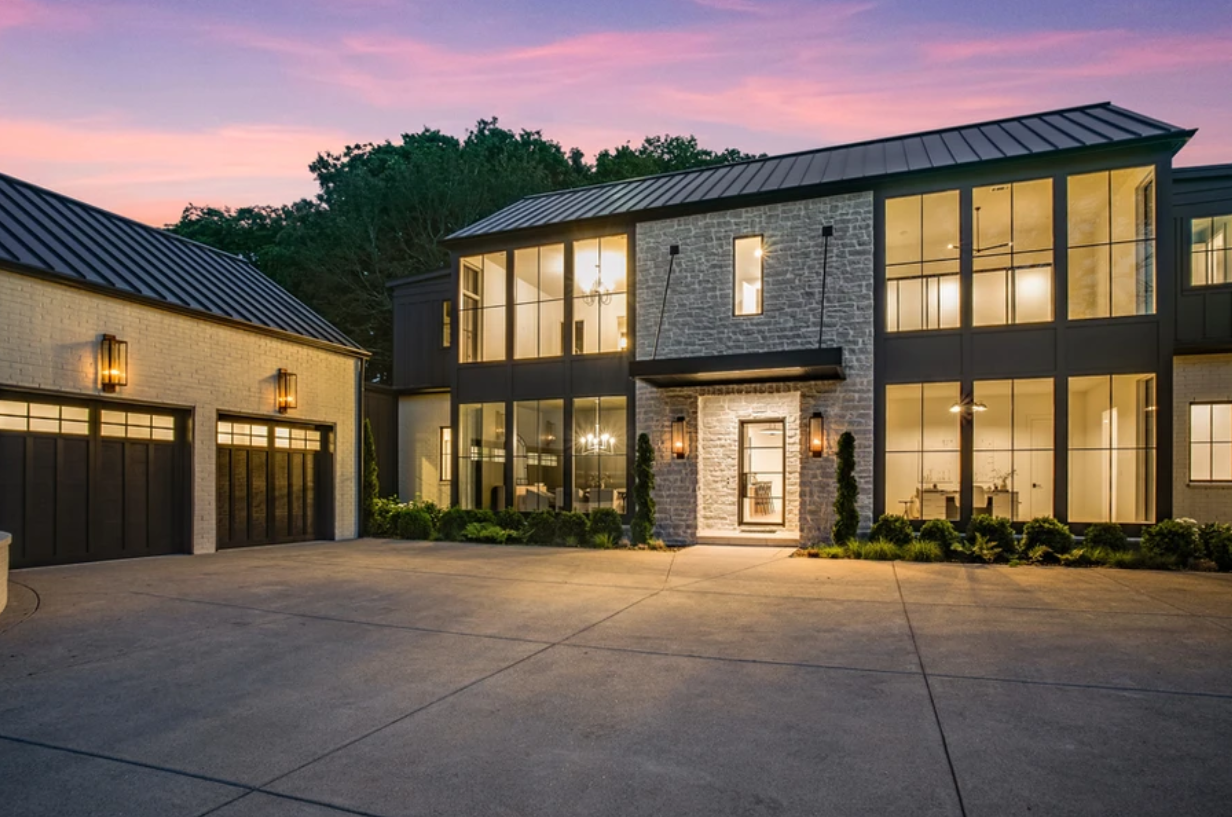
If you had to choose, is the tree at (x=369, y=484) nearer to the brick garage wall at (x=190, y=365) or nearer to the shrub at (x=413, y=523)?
the brick garage wall at (x=190, y=365)

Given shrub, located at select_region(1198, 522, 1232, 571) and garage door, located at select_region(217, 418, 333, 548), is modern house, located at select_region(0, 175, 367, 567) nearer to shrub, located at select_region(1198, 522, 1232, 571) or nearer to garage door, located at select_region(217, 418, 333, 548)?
garage door, located at select_region(217, 418, 333, 548)

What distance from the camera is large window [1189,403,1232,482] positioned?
1273cm

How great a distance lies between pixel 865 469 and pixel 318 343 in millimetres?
11122

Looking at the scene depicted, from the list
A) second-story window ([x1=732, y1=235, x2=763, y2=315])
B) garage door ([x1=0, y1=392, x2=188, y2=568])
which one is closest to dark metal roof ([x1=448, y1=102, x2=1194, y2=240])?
second-story window ([x1=732, y1=235, x2=763, y2=315])

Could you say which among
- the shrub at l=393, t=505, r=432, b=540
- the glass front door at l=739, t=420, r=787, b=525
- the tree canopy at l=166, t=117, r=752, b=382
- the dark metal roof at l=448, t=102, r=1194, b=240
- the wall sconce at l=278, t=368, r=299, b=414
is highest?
the tree canopy at l=166, t=117, r=752, b=382

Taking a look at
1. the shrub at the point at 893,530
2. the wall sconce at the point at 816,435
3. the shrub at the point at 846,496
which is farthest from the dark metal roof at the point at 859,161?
the shrub at the point at 893,530

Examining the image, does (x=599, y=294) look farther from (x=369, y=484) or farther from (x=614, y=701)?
(x=614, y=701)

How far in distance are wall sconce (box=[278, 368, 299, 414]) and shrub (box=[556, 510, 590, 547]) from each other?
18.9 ft

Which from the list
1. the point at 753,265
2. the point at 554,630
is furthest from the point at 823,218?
the point at 554,630

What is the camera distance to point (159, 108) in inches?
563

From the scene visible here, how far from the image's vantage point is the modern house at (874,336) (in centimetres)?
1209

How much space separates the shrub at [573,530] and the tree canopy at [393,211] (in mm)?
15614

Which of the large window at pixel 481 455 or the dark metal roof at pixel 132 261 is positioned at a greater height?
the dark metal roof at pixel 132 261

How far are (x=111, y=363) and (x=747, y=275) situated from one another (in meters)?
11.0
